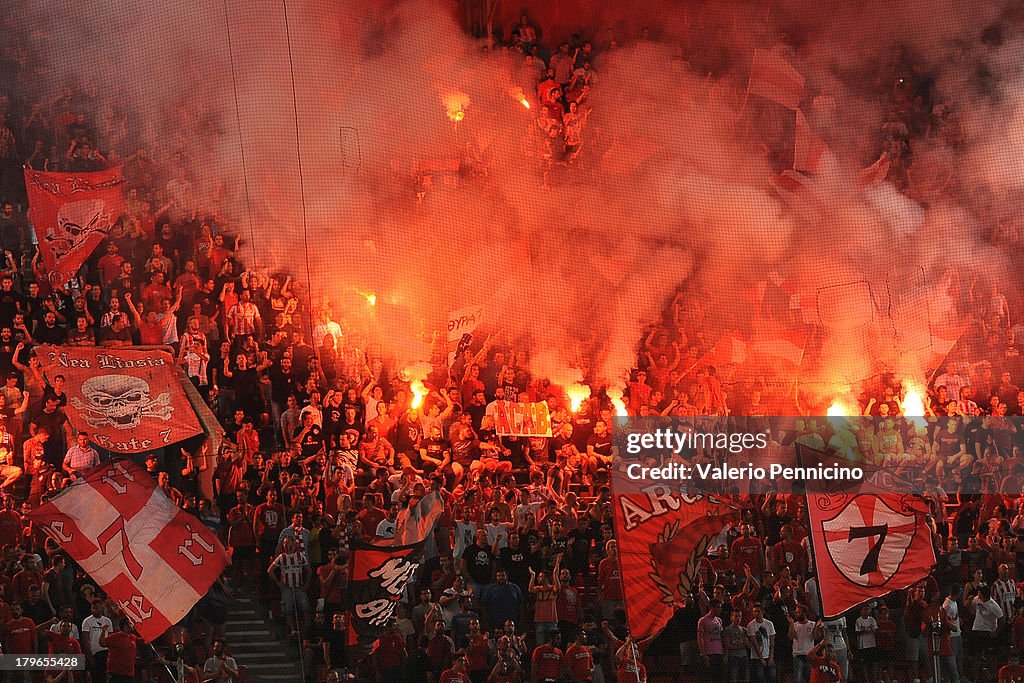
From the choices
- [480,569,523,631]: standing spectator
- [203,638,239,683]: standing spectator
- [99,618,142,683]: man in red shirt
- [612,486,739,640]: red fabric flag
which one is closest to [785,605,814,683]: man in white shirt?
[612,486,739,640]: red fabric flag

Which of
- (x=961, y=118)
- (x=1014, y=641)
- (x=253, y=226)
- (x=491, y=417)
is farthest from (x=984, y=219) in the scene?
(x=253, y=226)

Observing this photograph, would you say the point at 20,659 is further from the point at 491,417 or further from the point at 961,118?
the point at 961,118

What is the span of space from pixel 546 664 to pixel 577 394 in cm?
227

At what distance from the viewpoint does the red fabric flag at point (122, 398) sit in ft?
25.2

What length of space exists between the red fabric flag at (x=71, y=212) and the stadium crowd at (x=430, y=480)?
8 centimetres

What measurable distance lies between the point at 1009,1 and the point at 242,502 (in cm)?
609

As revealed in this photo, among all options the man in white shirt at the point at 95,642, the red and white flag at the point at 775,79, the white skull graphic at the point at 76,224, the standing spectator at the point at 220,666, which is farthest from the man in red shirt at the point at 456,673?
the red and white flag at the point at 775,79

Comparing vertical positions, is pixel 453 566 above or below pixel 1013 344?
below

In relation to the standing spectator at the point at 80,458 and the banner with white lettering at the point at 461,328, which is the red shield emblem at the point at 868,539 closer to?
the banner with white lettering at the point at 461,328

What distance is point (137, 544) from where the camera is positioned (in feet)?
24.1

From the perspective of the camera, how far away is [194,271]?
8203 mm

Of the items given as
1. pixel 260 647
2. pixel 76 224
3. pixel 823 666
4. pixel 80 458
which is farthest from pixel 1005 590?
pixel 76 224

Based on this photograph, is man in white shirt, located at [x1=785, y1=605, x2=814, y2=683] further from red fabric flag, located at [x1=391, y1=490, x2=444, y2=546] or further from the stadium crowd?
red fabric flag, located at [x1=391, y1=490, x2=444, y2=546]

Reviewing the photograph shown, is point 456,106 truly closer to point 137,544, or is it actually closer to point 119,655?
point 137,544
